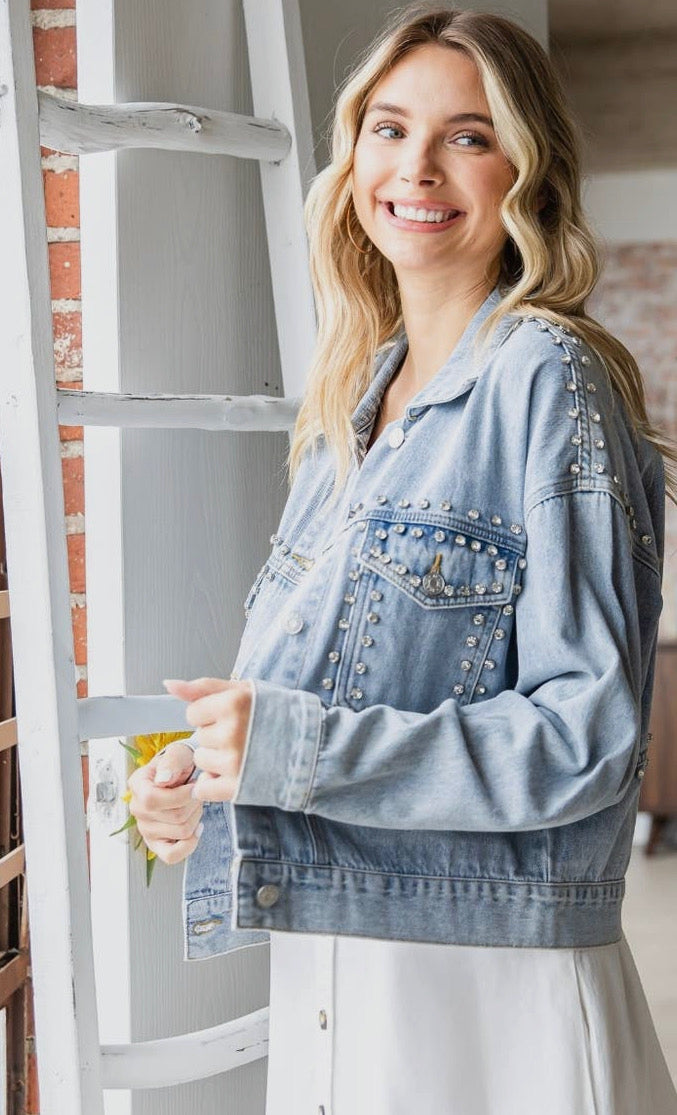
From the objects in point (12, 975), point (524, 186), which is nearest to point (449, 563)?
point (524, 186)

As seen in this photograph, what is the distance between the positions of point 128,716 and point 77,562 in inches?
18.5

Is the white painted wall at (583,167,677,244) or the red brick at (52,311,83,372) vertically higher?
the white painted wall at (583,167,677,244)

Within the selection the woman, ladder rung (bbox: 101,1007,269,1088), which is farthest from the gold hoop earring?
ladder rung (bbox: 101,1007,269,1088)

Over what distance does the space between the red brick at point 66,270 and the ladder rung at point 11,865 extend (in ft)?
2.74

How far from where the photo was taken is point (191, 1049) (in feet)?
5.27

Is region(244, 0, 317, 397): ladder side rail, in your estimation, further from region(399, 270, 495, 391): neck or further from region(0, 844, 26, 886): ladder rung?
region(0, 844, 26, 886): ladder rung

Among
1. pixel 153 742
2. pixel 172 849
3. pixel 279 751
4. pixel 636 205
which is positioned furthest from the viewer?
pixel 636 205

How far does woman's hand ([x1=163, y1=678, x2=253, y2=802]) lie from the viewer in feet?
3.58

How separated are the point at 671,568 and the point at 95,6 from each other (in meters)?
5.78

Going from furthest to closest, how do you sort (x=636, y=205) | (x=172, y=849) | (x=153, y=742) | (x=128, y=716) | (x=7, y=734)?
(x=636, y=205) → (x=7, y=734) → (x=153, y=742) → (x=128, y=716) → (x=172, y=849)

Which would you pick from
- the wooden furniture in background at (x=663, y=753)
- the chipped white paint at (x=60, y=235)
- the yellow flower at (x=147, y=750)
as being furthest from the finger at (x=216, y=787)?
the wooden furniture in background at (x=663, y=753)

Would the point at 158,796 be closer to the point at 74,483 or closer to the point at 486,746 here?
the point at 486,746

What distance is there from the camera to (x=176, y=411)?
1.59 m

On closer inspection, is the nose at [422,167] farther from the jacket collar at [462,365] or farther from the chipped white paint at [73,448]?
the chipped white paint at [73,448]
